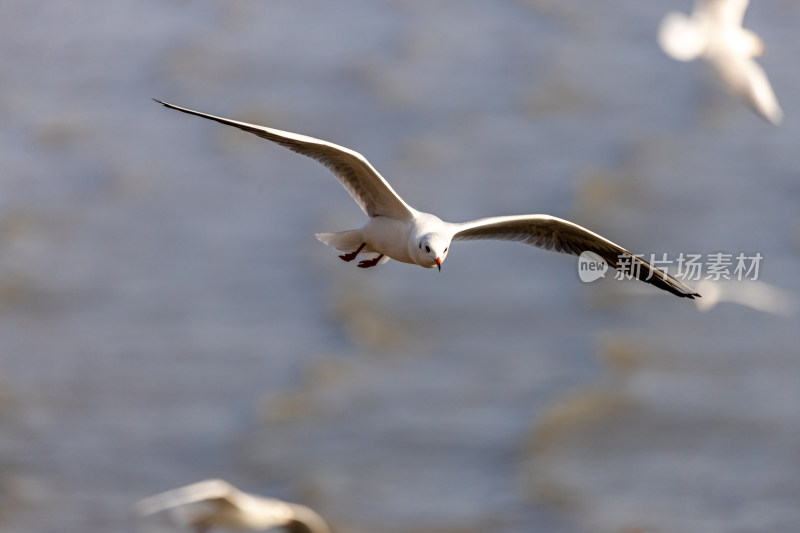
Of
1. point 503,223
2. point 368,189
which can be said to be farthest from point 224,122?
point 503,223

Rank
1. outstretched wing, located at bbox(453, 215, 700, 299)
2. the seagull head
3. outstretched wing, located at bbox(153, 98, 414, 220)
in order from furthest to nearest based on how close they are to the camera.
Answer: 1. outstretched wing, located at bbox(453, 215, 700, 299)
2. outstretched wing, located at bbox(153, 98, 414, 220)
3. the seagull head

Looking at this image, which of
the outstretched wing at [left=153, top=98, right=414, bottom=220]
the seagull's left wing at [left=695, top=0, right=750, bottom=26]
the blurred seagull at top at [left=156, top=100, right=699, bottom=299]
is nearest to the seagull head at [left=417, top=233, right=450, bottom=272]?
the blurred seagull at top at [left=156, top=100, right=699, bottom=299]

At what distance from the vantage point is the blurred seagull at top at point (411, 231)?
15.1 feet

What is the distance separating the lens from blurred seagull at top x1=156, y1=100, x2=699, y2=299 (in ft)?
15.1

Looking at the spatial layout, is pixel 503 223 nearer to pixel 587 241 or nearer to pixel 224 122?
pixel 587 241

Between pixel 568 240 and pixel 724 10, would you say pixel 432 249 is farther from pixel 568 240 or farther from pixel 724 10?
pixel 724 10

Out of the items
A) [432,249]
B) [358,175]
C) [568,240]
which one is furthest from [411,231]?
[568,240]

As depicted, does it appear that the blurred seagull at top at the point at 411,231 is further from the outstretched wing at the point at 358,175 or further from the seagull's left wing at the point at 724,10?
the seagull's left wing at the point at 724,10

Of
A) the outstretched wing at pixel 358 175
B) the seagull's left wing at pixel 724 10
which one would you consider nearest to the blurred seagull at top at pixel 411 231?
the outstretched wing at pixel 358 175

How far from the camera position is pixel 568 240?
16.8 ft

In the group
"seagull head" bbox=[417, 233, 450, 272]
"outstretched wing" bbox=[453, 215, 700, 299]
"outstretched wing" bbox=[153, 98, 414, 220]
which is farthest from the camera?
"outstretched wing" bbox=[453, 215, 700, 299]

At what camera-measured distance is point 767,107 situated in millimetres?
7059

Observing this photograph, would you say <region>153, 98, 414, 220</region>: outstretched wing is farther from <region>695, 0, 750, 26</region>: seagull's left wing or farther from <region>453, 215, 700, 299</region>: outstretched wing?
<region>695, 0, 750, 26</region>: seagull's left wing

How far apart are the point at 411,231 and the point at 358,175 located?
1.08ft
